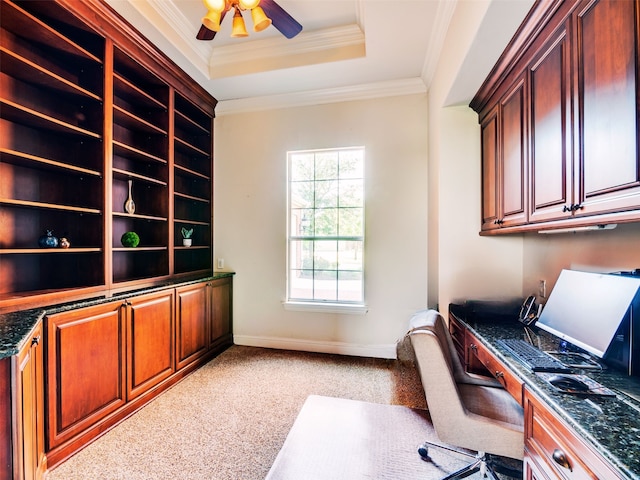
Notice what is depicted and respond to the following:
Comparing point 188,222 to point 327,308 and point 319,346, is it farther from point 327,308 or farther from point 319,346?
point 319,346

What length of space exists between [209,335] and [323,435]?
1.76 m

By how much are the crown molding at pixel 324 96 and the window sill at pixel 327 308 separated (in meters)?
2.33

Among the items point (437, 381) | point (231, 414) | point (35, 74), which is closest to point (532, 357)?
point (437, 381)

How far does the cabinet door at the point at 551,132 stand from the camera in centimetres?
134

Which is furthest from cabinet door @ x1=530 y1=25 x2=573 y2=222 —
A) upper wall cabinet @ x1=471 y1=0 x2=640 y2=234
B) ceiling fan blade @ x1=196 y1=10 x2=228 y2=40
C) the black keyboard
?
ceiling fan blade @ x1=196 y1=10 x2=228 y2=40

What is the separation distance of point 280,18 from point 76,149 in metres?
1.83

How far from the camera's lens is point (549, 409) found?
102cm

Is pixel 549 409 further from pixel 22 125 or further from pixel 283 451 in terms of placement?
pixel 22 125

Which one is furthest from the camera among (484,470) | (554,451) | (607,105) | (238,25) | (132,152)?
(132,152)

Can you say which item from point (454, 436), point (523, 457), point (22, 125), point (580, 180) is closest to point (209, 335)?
point (22, 125)

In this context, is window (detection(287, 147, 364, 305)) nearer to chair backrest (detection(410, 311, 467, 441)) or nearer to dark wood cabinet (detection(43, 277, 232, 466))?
dark wood cabinet (detection(43, 277, 232, 466))

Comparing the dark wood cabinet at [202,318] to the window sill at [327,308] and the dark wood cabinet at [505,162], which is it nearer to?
the window sill at [327,308]

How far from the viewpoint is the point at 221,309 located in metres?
3.42

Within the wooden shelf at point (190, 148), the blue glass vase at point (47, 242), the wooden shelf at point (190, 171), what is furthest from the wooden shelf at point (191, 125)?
the blue glass vase at point (47, 242)
